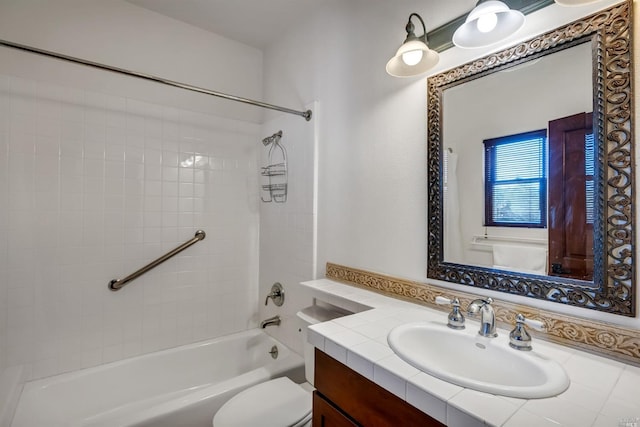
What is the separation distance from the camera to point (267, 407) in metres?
1.39

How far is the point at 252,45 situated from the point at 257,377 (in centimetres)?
242

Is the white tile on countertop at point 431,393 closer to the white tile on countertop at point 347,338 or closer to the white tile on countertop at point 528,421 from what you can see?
the white tile on countertop at point 528,421

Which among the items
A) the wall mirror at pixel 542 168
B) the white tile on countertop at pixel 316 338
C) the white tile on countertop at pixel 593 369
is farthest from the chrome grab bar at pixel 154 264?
the white tile on countertop at pixel 593 369

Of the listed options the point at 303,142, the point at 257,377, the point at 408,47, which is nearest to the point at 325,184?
the point at 303,142

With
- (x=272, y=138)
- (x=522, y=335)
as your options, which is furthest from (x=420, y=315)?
(x=272, y=138)

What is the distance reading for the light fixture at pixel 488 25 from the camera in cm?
97

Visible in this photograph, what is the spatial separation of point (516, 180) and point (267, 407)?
142 centimetres

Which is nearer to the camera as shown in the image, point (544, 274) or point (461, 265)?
point (544, 274)

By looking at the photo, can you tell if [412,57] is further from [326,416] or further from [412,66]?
[326,416]

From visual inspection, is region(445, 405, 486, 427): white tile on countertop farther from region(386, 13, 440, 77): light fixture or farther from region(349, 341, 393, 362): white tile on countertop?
region(386, 13, 440, 77): light fixture

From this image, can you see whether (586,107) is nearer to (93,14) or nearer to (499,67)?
(499,67)

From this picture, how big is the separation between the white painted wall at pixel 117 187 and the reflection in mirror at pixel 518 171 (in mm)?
1678

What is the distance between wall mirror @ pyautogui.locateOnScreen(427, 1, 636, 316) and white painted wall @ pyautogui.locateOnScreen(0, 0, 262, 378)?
1.62 meters

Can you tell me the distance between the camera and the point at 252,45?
245 cm
